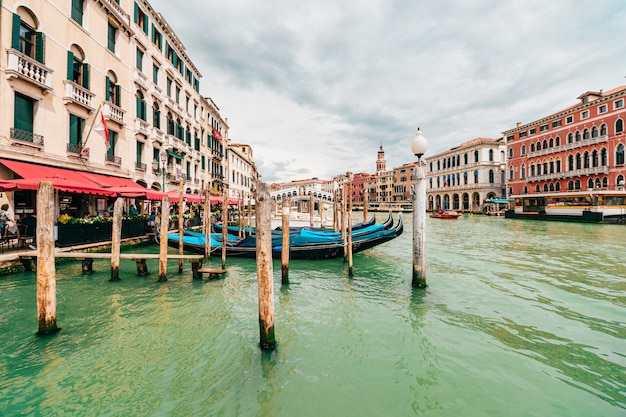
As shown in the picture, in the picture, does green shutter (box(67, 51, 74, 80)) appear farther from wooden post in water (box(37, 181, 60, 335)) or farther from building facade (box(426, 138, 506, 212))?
building facade (box(426, 138, 506, 212))

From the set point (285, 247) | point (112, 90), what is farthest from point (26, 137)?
point (285, 247)

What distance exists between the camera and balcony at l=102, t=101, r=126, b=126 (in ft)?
41.3

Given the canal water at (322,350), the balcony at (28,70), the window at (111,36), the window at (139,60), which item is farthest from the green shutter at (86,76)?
the canal water at (322,350)

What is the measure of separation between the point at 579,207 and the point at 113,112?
35.0 meters

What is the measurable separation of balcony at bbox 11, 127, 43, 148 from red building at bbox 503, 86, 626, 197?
4087cm

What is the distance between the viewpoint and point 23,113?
9.28m

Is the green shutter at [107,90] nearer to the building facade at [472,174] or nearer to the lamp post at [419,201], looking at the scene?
the lamp post at [419,201]

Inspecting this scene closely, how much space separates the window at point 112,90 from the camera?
12821mm

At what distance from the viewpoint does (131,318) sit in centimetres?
506

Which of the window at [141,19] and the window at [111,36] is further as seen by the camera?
the window at [141,19]

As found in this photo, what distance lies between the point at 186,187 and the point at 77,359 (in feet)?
60.0

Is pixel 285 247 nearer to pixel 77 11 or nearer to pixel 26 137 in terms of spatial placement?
pixel 26 137

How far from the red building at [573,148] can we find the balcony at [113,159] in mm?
39500

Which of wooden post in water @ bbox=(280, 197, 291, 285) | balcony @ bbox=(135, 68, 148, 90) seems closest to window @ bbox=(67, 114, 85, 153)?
balcony @ bbox=(135, 68, 148, 90)
